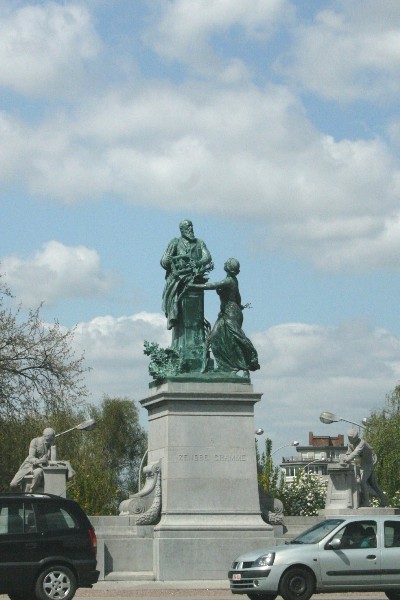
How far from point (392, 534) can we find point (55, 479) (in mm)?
10120

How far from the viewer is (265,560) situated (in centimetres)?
2547

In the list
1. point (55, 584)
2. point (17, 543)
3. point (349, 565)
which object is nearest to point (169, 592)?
point (349, 565)

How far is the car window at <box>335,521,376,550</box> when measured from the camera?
25.6 m

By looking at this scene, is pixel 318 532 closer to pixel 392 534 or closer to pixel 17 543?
pixel 392 534

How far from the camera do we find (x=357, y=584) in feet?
83.3

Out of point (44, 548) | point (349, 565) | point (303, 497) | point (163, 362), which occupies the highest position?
point (163, 362)

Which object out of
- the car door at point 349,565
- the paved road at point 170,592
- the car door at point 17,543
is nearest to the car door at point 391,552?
the car door at point 349,565

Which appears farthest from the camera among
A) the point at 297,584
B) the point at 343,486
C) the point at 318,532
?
the point at 343,486

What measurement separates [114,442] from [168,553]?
70.1 meters

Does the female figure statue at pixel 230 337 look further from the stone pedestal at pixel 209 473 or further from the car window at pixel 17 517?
the car window at pixel 17 517

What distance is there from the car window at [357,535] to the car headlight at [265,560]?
121 centimetres

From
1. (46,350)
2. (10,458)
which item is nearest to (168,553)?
(46,350)

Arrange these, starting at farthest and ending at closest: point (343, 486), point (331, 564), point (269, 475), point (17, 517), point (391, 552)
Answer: point (269, 475), point (343, 486), point (391, 552), point (331, 564), point (17, 517)

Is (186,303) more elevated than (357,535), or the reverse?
(186,303)
